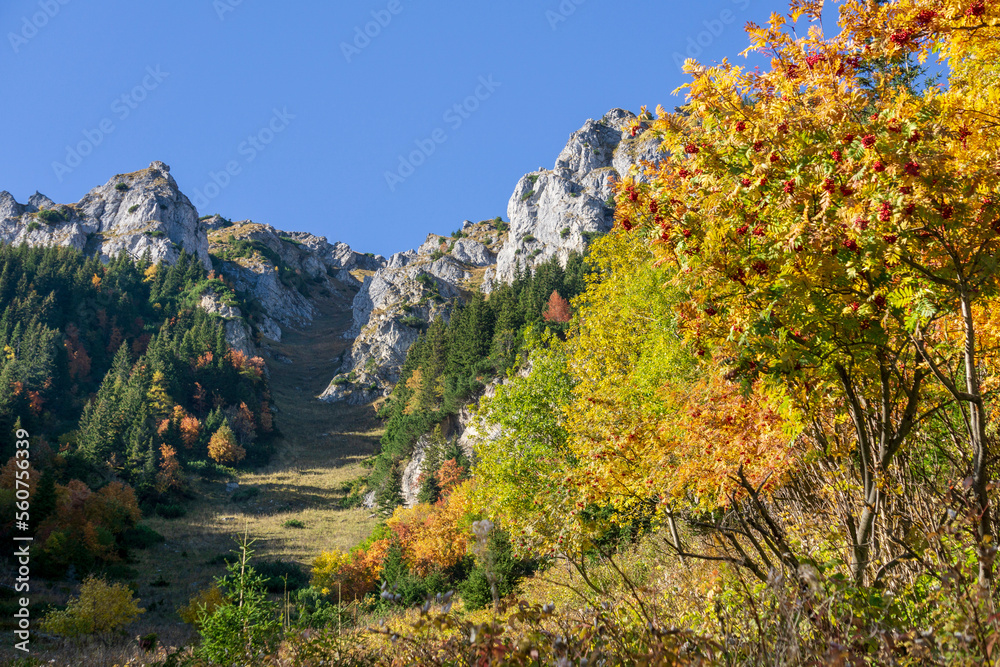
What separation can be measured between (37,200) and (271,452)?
123154 millimetres

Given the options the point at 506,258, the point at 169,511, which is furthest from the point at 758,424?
the point at 506,258

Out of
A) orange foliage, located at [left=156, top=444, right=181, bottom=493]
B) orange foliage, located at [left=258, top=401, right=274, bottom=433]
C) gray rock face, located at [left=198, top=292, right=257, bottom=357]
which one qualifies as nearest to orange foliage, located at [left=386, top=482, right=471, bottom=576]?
orange foliage, located at [left=156, top=444, right=181, bottom=493]

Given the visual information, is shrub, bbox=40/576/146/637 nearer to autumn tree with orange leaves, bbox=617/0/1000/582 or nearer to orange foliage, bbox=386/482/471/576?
orange foliage, bbox=386/482/471/576

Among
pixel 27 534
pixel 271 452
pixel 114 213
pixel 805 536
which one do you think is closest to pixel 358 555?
pixel 27 534

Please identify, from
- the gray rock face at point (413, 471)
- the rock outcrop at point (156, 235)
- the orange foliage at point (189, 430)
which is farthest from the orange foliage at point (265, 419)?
the gray rock face at point (413, 471)

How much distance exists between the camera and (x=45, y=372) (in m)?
74.1

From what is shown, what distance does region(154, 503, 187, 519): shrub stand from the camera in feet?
164

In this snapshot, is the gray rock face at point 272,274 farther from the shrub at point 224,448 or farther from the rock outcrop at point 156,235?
the shrub at point 224,448

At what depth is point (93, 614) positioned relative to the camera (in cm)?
2159

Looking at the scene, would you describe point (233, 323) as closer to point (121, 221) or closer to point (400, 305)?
point (400, 305)

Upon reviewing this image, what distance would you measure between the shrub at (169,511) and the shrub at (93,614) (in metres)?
29.2

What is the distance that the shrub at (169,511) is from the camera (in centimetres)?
5009

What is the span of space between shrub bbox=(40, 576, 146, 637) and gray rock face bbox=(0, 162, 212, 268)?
11071cm

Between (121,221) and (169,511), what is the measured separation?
105 meters
